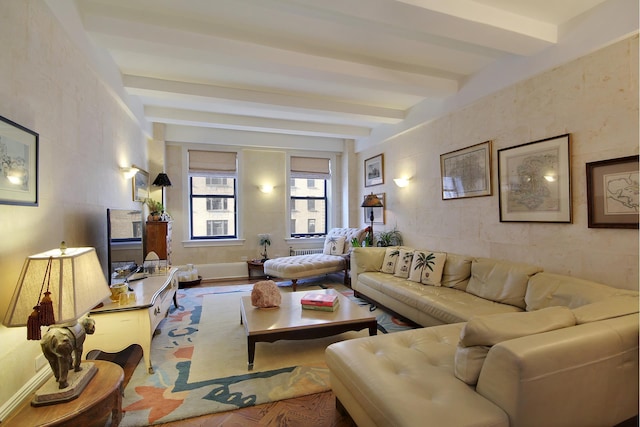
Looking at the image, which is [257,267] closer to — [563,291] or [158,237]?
[158,237]

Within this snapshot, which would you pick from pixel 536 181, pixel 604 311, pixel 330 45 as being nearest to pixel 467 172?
pixel 536 181

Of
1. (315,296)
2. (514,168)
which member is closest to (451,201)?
(514,168)

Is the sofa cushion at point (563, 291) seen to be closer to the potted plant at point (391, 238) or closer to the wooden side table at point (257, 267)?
the potted plant at point (391, 238)

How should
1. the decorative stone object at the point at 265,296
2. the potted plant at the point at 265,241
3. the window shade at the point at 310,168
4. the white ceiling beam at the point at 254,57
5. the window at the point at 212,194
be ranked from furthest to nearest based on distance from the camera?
the window shade at the point at 310,168 < the potted plant at the point at 265,241 < the window at the point at 212,194 < the decorative stone object at the point at 265,296 < the white ceiling beam at the point at 254,57

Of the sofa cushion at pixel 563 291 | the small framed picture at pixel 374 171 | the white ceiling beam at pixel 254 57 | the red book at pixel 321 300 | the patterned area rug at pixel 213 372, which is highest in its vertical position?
the white ceiling beam at pixel 254 57

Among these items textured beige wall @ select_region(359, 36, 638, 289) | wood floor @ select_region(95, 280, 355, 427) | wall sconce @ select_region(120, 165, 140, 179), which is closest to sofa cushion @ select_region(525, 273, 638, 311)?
textured beige wall @ select_region(359, 36, 638, 289)

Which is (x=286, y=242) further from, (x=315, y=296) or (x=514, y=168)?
(x=514, y=168)

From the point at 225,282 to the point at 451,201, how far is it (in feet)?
13.6

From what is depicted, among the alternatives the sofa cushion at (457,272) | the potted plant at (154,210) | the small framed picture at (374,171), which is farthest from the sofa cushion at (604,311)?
the potted plant at (154,210)

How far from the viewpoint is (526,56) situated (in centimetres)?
291

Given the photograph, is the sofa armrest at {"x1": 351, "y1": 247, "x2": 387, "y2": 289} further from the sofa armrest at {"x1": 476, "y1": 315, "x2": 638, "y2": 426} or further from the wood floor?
the sofa armrest at {"x1": 476, "y1": 315, "x2": 638, "y2": 426}

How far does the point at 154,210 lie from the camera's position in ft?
14.9

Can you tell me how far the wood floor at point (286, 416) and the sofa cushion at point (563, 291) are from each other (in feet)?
6.12

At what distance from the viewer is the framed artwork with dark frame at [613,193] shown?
2.18m
